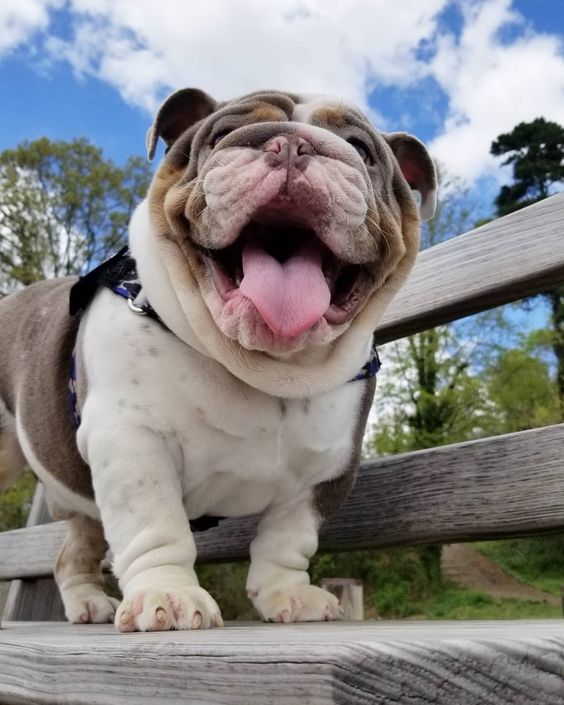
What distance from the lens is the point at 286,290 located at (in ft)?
5.92

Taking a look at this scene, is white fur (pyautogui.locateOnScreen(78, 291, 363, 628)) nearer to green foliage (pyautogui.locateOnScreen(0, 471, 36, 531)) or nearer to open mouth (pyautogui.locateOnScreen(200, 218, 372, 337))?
open mouth (pyautogui.locateOnScreen(200, 218, 372, 337))

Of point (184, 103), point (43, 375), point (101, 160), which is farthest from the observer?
point (101, 160)

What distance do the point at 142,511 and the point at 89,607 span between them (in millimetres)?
968

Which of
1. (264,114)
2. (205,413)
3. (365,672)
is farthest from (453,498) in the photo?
(365,672)

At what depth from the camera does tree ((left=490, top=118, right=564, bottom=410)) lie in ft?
80.6

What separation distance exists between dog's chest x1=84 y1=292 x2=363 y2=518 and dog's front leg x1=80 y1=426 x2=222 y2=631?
41 mm

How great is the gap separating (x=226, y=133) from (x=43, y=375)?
0.94 meters

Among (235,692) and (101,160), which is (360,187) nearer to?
(235,692)

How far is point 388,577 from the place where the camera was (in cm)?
1648

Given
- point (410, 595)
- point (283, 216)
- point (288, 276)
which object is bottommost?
point (288, 276)

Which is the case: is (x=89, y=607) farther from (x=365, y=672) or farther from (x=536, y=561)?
(x=536, y=561)

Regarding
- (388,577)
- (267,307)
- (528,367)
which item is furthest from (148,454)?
(528,367)

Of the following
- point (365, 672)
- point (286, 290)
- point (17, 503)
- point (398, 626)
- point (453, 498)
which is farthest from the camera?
point (17, 503)

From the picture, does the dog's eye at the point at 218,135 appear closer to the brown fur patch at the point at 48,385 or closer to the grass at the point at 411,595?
the brown fur patch at the point at 48,385
